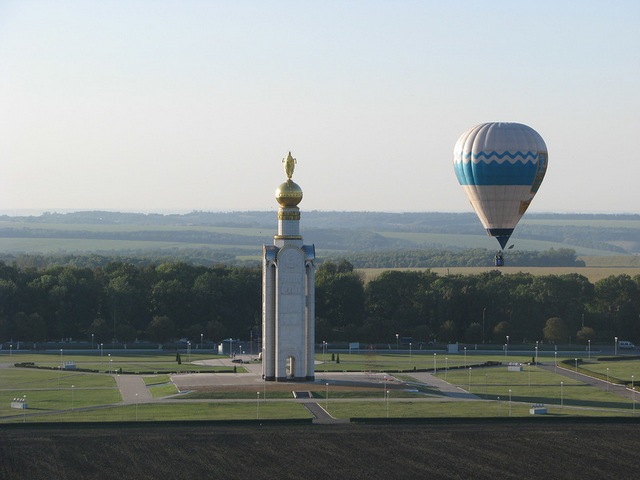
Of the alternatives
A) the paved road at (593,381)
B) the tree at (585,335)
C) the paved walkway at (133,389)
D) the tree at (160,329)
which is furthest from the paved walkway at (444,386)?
the tree at (160,329)

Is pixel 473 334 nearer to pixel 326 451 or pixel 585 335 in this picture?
pixel 585 335

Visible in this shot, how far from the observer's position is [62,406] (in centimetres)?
9356

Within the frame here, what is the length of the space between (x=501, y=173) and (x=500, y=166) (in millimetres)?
494

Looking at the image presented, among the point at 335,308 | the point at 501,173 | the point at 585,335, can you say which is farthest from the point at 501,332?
the point at 501,173

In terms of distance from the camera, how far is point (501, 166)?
101m

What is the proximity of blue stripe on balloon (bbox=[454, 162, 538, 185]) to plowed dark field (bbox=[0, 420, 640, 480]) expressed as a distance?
69.2 ft

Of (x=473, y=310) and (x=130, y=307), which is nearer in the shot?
(x=130, y=307)

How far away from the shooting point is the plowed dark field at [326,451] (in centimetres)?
7094

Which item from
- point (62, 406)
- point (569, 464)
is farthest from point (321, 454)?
point (62, 406)

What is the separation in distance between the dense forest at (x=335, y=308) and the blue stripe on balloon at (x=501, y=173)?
40.9 m

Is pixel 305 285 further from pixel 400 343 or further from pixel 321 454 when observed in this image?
pixel 400 343

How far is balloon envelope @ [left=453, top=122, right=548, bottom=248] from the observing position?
100938mm

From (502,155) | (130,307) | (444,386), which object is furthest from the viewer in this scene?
(130,307)

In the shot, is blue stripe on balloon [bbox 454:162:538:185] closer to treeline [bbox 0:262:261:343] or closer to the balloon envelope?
the balloon envelope
